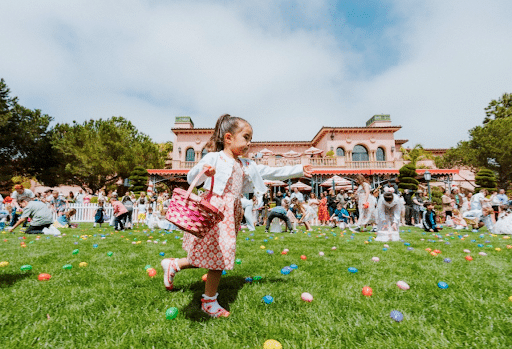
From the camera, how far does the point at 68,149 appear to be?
30.1m

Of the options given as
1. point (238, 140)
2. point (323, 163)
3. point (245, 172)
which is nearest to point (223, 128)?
point (238, 140)

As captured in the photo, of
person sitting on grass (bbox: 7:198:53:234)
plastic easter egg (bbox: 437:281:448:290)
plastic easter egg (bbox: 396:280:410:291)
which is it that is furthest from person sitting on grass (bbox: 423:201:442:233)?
person sitting on grass (bbox: 7:198:53:234)

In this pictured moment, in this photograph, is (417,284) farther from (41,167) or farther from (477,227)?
(41,167)

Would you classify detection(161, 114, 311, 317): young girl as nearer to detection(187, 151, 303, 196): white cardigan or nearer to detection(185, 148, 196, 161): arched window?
detection(187, 151, 303, 196): white cardigan

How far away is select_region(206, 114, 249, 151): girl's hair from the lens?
2613mm

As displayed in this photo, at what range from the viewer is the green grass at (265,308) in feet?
5.74

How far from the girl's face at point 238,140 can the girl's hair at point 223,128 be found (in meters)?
0.04

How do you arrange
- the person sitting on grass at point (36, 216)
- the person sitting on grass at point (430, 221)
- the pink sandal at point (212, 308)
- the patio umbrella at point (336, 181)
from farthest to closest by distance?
the patio umbrella at point (336, 181) < the person sitting on grass at point (430, 221) < the person sitting on grass at point (36, 216) < the pink sandal at point (212, 308)

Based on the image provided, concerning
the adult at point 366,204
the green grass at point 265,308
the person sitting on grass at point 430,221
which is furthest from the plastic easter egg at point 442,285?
the person sitting on grass at point 430,221

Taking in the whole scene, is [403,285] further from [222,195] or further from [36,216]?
[36,216]

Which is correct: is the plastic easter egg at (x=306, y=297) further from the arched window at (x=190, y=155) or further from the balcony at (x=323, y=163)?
the arched window at (x=190, y=155)

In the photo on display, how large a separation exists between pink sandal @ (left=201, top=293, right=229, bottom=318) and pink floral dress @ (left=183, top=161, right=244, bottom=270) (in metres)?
0.26

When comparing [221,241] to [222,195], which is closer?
[221,241]

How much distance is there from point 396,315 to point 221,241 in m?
1.42
